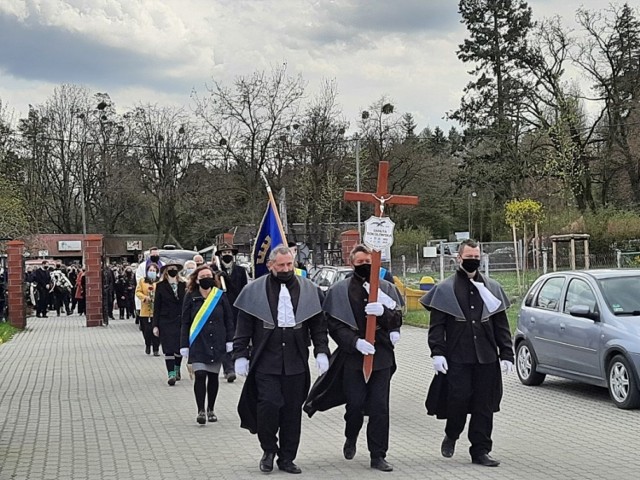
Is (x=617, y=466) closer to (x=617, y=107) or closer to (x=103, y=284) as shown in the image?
(x=103, y=284)

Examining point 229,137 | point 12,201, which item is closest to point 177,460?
point 12,201

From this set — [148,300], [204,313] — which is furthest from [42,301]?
[204,313]

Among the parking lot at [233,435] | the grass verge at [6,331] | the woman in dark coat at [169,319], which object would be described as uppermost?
the woman in dark coat at [169,319]

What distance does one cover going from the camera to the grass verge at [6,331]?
2488 centimetres

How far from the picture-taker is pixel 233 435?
10070 mm

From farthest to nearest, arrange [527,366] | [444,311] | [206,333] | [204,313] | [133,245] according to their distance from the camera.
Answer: [133,245]
[527,366]
[204,313]
[206,333]
[444,311]

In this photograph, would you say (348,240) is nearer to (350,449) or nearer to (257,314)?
(350,449)

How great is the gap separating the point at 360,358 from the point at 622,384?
449 centimetres

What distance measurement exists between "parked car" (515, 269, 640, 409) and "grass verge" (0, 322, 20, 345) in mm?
14775

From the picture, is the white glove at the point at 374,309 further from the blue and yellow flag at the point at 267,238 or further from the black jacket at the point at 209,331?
the blue and yellow flag at the point at 267,238

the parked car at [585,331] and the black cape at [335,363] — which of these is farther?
the parked car at [585,331]

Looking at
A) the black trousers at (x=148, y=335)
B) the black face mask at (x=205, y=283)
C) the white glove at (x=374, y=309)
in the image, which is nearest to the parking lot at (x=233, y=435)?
the white glove at (x=374, y=309)

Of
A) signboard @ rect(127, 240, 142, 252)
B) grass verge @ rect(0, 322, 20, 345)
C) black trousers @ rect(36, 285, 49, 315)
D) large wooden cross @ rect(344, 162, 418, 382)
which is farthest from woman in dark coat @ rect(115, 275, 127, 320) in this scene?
signboard @ rect(127, 240, 142, 252)

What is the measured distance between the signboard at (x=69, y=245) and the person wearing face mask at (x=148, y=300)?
4919 cm
